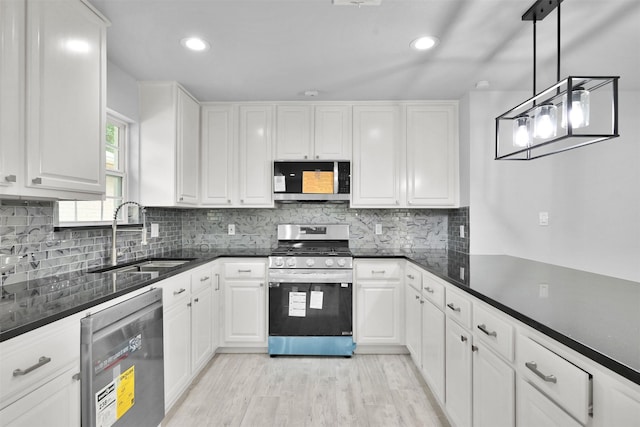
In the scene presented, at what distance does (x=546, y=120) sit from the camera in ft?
4.97

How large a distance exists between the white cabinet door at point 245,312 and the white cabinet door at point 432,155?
1722 millimetres

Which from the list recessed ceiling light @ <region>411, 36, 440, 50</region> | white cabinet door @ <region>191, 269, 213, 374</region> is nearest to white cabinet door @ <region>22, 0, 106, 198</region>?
white cabinet door @ <region>191, 269, 213, 374</region>

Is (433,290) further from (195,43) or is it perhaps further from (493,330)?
(195,43)

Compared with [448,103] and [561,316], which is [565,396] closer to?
[561,316]

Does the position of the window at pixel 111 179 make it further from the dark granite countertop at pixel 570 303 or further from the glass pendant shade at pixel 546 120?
the glass pendant shade at pixel 546 120

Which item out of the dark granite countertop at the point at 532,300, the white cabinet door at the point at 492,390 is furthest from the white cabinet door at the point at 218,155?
the white cabinet door at the point at 492,390

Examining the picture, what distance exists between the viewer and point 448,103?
10.7ft

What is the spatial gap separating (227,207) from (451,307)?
2308 millimetres

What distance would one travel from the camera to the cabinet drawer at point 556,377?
907mm

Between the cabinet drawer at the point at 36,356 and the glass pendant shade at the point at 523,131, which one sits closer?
the cabinet drawer at the point at 36,356

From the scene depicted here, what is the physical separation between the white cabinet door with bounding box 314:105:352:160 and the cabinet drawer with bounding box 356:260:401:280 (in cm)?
107

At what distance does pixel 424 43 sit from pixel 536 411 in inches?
79.0

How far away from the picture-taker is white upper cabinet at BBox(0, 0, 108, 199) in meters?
1.32

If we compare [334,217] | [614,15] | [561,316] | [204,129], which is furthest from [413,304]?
[204,129]
